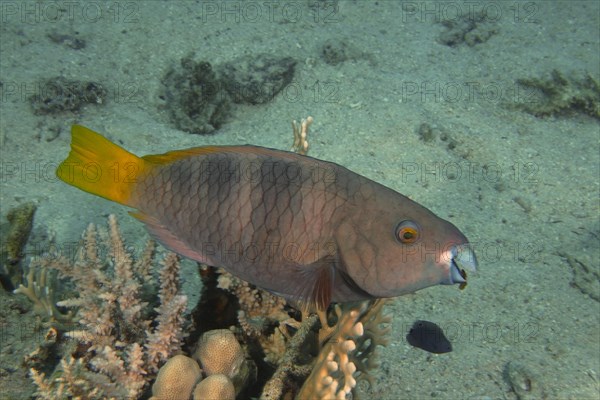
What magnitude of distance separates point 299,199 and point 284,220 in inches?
5.4

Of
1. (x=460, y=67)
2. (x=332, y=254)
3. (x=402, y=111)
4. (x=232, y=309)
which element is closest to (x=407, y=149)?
(x=402, y=111)

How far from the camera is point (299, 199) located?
2.38 m

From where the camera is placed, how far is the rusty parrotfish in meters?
2.19

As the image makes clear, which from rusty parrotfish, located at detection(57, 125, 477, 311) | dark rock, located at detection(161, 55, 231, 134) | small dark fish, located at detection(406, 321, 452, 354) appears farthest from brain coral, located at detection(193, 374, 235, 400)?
dark rock, located at detection(161, 55, 231, 134)

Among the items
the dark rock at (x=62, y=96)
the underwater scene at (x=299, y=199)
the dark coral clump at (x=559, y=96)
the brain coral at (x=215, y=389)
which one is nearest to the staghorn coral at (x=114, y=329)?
the underwater scene at (x=299, y=199)

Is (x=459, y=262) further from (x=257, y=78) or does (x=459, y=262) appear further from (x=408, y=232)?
(x=257, y=78)

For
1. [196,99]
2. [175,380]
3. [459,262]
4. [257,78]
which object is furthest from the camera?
[257,78]

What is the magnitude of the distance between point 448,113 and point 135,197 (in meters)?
5.59

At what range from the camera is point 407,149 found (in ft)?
20.5

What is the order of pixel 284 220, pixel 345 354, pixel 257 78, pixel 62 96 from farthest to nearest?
pixel 257 78 → pixel 62 96 → pixel 345 354 → pixel 284 220

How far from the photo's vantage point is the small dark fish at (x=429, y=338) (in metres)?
3.75

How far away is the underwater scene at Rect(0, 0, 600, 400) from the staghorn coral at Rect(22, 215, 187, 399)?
2 cm

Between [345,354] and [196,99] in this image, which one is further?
[196,99]

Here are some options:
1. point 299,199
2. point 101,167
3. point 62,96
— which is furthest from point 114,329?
point 62,96
